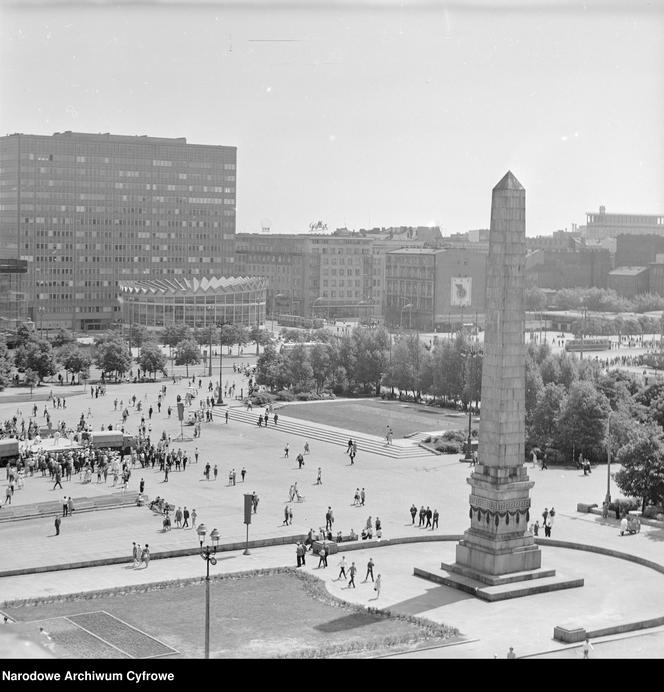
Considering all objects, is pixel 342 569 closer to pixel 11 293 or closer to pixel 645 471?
pixel 645 471

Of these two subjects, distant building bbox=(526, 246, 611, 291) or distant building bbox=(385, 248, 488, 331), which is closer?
distant building bbox=(385, 248, 488, 331)

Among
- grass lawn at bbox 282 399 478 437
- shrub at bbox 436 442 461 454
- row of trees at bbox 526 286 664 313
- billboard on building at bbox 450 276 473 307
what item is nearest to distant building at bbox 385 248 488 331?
billboard on building at bbox 450 276 473 307

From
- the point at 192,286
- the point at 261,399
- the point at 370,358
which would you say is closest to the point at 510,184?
the point at 261,399

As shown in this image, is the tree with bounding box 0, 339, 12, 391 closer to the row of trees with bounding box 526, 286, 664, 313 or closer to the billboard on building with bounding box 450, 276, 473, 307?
the billboard on building with bounding box 450, 276, 473, 307

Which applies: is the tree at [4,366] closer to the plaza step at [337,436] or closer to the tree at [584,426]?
the plaza step at [337,436]

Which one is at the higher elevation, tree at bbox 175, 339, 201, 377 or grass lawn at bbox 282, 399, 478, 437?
tree at bbox 175, 339, 201, 377

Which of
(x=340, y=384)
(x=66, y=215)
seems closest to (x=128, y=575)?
(x=340, y=384)
